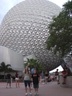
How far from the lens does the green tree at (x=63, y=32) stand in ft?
80.5

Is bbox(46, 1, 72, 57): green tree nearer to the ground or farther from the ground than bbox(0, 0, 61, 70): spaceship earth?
nearer to the ground

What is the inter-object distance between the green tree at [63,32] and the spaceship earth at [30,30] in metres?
43.0

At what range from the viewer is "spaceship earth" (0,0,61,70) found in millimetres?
71750

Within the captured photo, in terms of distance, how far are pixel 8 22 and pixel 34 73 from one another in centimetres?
6239

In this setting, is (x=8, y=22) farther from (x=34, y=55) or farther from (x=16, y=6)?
(x=34, y=55)

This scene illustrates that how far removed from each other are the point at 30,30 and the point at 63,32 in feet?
155

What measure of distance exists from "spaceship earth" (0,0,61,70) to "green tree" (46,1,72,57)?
42967 mm

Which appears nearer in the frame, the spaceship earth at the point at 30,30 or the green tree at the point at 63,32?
the green tree at the point at 63,32

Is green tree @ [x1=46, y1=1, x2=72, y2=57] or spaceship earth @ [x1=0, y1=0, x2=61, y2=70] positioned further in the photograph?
spaceship earth @ [x1=0, y1=0, x2=61, y2=70]

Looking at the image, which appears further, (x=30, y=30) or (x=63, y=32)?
(x=30, y=30)

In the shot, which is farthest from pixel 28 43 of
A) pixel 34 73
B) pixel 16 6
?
pixel 34 73

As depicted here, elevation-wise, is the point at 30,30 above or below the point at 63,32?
above

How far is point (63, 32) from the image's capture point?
2492cm

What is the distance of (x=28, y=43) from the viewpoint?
72.2 meters
